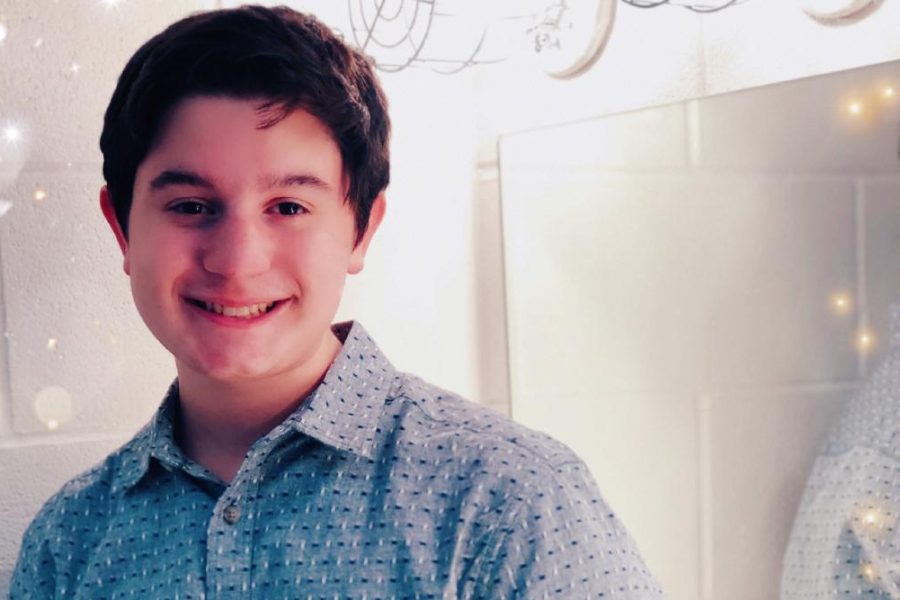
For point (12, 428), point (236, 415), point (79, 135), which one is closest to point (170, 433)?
Result: point (236, 415)

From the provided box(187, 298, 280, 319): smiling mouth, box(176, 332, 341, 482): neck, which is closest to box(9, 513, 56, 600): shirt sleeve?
box(176, 332, 341, 482): neck

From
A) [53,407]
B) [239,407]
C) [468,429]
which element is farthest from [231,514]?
[53,407]

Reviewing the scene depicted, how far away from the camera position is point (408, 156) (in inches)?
57.9

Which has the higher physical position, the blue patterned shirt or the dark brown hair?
the dark brown hair

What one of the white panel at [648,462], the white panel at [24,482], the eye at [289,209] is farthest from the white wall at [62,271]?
the white panel at [648,462]

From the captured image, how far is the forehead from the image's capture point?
0.91 meters

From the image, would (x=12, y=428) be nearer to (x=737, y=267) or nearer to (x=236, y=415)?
(x=236, y=415)

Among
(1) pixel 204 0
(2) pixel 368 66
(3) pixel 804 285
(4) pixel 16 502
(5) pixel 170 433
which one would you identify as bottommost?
(4) pixel 16 502

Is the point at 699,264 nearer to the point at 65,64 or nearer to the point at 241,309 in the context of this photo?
the point at 241,309

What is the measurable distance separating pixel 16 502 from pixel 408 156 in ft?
2.14

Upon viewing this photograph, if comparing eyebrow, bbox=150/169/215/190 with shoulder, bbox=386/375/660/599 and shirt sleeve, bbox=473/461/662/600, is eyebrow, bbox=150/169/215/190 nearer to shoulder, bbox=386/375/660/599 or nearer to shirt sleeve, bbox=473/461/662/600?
shoulder, bbox=386/375/660/599

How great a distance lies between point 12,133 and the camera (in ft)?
3.98

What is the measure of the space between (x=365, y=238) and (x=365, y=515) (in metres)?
0.26

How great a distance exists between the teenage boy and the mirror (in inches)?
10.2
